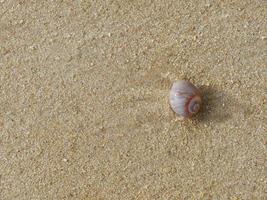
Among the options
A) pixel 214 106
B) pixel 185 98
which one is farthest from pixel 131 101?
pixel 214 106

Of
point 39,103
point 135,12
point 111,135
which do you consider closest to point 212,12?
point 135,12

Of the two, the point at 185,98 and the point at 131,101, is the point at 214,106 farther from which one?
the point at 131,101

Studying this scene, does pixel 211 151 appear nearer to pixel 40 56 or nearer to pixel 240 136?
pixel 240 136
